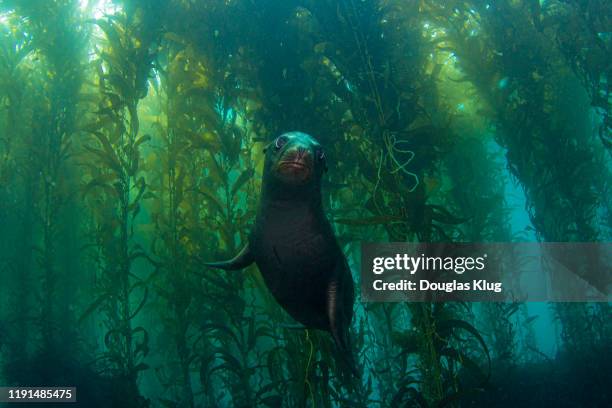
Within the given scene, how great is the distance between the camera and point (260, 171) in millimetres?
5961

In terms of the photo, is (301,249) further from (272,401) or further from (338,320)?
(272,401)

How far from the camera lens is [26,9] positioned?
22.2 feet

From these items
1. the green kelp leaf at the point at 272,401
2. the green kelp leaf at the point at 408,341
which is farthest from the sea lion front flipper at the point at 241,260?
the green kelp leaf at the point at 272,401

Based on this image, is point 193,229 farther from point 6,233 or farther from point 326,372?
point 6,233

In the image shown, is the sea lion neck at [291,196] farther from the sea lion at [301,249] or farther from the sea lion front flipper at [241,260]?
the sea lion front flipper at [241,260]

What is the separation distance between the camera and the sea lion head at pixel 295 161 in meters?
2.46

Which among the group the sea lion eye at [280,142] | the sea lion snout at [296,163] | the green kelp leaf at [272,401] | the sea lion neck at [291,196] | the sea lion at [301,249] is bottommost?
the green kelp leaf at [272,401]

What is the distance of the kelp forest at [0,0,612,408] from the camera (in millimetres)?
4387

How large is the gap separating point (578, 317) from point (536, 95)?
345 cm

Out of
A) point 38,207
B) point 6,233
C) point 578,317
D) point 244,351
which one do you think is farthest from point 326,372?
point 6,233

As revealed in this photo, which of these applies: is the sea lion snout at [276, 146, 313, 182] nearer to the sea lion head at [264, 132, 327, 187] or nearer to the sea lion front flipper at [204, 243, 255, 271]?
the sea lion head at [264, 132, 327, 187]

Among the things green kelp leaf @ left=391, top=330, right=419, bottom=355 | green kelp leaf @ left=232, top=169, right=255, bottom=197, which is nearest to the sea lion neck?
green kelp leaf @ left=391, top=330, right=419, bottom=355

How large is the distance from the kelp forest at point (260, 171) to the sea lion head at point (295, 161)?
2.76ft

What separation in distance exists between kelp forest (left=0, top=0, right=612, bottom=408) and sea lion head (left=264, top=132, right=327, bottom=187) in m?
0.84
